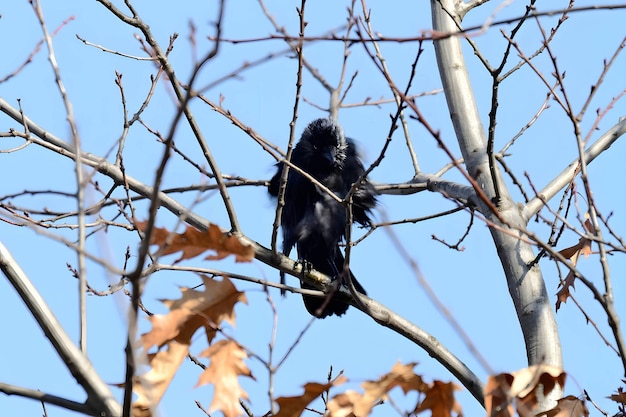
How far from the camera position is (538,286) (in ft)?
13.1

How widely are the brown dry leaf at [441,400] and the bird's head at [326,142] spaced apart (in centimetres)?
350

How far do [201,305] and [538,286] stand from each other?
1.92 meters

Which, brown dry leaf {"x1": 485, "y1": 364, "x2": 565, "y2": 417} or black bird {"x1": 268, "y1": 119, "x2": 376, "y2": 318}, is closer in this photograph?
brown dry leaf {"x1": 485, "y1": 364, "x2": 565, "y2": 417}

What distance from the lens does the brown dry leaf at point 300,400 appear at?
2.60m

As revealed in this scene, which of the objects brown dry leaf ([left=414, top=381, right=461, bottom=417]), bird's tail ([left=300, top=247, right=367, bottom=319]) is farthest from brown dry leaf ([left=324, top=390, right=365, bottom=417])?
bird's tail ([left=300, top=247, right=367, bottom=319])

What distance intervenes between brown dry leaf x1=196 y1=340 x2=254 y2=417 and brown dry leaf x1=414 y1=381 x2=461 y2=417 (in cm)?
58

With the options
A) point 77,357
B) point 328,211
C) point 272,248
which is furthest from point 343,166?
point 77,357

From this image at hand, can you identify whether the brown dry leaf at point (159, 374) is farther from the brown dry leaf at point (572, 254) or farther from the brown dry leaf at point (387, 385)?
the brown dry leaf at point (572, 254)

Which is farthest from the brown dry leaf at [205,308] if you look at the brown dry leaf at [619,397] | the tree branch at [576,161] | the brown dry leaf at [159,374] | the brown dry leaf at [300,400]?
the tree branch at [576,161]

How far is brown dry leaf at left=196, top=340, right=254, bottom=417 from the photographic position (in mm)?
2553

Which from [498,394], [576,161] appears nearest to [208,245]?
[498,394]

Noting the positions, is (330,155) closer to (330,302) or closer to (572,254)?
(330,302)

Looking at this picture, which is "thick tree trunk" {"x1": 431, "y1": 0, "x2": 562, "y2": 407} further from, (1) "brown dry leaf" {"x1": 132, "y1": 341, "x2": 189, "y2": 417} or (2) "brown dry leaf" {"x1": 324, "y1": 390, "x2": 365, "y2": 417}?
(1) "brown dry leaf" {"x1": 132, "y1": 341, "x2": 189, "y2": 417}

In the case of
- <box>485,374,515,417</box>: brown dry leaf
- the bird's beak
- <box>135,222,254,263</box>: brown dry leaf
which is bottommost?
<box>485,374,515,417</box>: brown dry leaf
